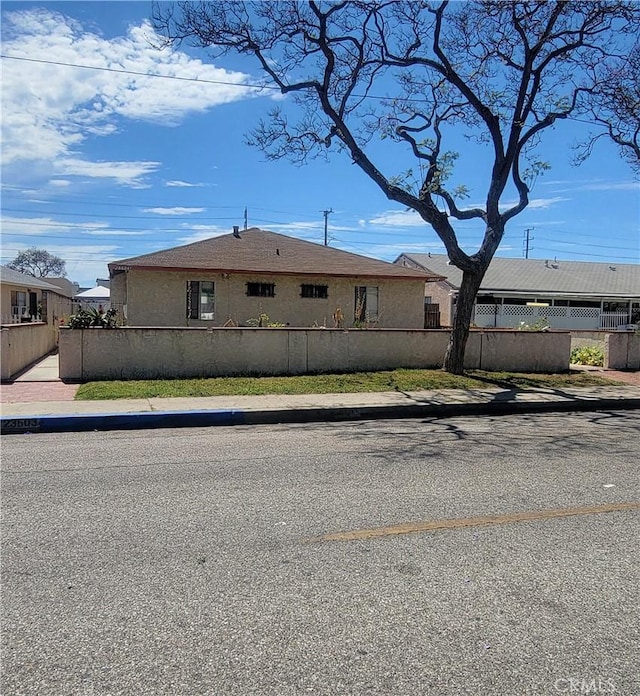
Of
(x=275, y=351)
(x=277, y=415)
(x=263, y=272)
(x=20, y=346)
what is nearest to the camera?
(x=277, y=415)

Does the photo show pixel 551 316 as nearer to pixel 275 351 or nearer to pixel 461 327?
pixel 461 327

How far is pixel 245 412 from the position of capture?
9.78 m

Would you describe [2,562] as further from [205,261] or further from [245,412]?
[205,261]

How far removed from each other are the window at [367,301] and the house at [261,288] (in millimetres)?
27

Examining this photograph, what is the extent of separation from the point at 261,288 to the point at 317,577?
1851 cm

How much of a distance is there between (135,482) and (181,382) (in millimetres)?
6933

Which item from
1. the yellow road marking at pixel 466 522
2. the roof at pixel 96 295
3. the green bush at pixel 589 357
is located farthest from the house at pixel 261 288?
the roof at pixel 96 295

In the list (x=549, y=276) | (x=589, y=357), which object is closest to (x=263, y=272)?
(x=589, y=357)

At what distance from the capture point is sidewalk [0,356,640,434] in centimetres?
916

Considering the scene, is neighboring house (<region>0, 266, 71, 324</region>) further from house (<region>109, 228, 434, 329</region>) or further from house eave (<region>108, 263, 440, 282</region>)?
house eave (<region>108, 263, 440, 282</region>)

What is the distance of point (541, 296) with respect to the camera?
3838cm

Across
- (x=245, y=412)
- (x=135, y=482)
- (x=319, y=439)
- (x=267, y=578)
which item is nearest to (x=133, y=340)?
(x=245, y=412)

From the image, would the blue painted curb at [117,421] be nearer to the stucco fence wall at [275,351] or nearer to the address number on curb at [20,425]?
the address number on curb at [20,425]

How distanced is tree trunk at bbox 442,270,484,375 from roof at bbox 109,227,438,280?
7.41m
